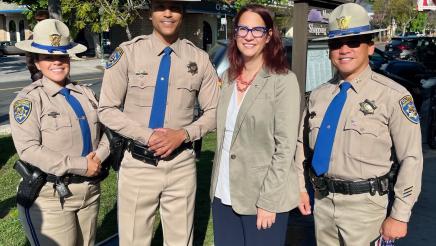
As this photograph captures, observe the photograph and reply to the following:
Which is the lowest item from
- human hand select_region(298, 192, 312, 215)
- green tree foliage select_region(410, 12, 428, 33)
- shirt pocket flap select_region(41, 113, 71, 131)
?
human hand select_region(298, 192, 312, 215)

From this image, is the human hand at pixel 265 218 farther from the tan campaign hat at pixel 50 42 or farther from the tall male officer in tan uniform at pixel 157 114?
the tan campaign hat at pixel 50 42

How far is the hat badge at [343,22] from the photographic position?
254 cm

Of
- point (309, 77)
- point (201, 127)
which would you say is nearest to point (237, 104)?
point (201, 127)

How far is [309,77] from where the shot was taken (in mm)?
5562

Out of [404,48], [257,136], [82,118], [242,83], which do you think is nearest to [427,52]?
[404,48]

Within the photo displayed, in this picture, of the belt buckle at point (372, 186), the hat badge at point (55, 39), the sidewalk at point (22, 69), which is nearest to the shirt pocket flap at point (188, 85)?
the hat badge at point (55, 39)

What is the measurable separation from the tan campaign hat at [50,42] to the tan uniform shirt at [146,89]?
29cm

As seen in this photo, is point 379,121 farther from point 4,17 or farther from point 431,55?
point 4,17

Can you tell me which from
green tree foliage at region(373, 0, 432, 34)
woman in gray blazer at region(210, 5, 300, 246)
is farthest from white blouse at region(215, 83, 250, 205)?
green tree foliage at region(373, 0, 432, 34)

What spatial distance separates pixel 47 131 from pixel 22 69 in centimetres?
2350

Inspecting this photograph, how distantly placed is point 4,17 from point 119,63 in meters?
42.0

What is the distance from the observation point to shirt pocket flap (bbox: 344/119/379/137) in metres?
2.46

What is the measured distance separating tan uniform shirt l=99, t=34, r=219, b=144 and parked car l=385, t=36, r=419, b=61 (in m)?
23.6

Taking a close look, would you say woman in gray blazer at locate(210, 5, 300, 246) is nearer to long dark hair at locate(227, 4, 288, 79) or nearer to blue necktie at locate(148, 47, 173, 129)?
long dark hair at locate(227, 4, 288, 79)
